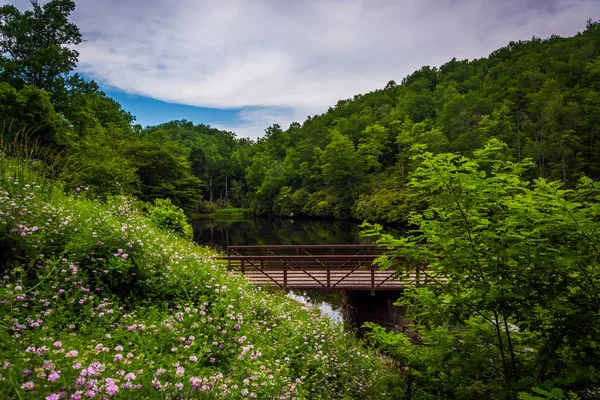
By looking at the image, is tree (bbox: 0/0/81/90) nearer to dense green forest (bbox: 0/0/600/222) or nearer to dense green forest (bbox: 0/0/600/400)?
dense green forest (bbox: 0/0/600/222)

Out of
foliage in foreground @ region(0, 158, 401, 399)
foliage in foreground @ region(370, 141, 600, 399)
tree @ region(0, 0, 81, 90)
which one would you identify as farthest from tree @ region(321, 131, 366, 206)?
foliage in foreground @ region(370, 141, 600, 399)

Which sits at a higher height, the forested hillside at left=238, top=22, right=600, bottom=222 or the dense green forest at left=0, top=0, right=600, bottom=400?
the forested hillside at left=238, top=22, right=600, bottom=222

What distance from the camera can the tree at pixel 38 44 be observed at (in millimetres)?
21375

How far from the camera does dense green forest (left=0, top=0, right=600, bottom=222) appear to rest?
2138 centimetres

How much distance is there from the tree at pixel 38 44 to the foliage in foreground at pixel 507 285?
→ 25.3 m

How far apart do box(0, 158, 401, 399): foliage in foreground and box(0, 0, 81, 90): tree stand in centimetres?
2045

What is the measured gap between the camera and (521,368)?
13.3 feet

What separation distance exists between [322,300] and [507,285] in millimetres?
12733

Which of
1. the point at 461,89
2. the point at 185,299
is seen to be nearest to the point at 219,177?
the point at 461,89

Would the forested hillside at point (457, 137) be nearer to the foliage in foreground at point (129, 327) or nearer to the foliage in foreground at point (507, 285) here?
the foliage in foreground at point (507, 285)

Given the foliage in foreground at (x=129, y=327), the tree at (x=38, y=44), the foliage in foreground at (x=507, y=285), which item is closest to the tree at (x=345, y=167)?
the tree at (x=38, y=44)

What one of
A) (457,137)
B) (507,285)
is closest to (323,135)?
(457,137)

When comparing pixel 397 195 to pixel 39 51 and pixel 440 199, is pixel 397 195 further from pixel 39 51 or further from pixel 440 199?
pixel 440 199

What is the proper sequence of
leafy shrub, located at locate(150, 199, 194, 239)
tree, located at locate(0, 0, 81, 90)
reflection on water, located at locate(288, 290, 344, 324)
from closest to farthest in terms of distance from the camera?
reflection on water, located at locate(288, 290, 344, 324) → leafy shrub, located at locate(150, 199, 194, 239) → tree, located at locate(0, 0, 81, 90)
